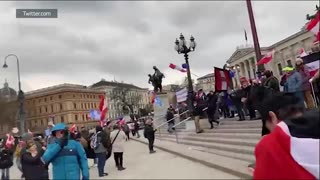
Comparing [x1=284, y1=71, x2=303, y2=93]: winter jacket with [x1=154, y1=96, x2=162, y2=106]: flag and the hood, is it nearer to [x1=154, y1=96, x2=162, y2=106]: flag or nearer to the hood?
the hood

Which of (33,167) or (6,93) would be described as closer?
(33,167)

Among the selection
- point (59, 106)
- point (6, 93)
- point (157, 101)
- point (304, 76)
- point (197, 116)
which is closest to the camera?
point (304, 76)

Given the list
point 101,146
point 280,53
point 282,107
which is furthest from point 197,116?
point 280,53

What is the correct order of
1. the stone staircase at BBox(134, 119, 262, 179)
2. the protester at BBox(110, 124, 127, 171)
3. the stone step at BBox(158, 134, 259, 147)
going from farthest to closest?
the protester at BBox(110, 124, 127, 171) → the stone step at BBox(158, 134, 259, 147) → the stone staircase at BBox(134, 119, 262, 179)

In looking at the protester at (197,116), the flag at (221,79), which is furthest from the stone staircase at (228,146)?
the flag at (221,79)

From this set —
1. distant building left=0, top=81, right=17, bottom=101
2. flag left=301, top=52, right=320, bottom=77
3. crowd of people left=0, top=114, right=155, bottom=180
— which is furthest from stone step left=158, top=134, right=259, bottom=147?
distant building left=0, top=81, right=17, bottom=101

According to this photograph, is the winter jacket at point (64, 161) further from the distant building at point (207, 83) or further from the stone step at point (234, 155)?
the distant building at point (207, 83)

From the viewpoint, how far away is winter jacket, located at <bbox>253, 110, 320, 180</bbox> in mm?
2395

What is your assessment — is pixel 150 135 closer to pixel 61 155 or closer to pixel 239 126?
pixel 239 126

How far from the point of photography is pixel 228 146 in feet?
38.7

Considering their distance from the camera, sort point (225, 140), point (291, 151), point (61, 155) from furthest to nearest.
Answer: point (225, 140), point (61, 155), point (291, 151)

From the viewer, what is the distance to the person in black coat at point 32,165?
7602 millimetres

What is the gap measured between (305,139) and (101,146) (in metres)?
10.0

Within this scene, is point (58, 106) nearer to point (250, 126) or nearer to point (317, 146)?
point (250, 126)
